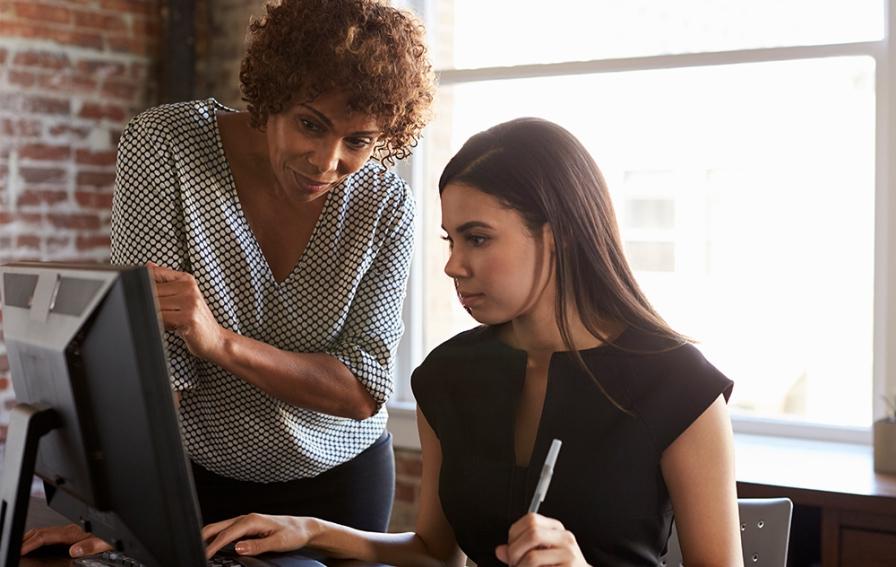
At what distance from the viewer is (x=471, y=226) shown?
1605 millimetres

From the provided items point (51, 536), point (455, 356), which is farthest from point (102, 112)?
point (51, 536)

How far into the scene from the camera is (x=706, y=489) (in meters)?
1.50

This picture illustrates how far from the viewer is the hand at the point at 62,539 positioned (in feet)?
5.00

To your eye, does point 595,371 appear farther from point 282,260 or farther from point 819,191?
point 819,191

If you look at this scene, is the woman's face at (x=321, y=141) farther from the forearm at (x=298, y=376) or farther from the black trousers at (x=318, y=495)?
the black trousers at (x=318, y=495)

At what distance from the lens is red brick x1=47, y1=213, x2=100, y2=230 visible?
3494 millimetres

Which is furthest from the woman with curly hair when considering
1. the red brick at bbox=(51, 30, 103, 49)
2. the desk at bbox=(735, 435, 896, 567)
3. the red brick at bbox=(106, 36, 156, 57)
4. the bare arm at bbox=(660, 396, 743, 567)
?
the red brick at bbox=(106, 36, 156, 57)

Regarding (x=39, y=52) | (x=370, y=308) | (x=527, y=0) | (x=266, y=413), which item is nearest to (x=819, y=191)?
(x=527, y=0)

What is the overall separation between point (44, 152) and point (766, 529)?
2584 mm

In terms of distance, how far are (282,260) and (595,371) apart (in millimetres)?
604

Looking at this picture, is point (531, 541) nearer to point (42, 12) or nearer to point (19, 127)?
point (19, 127)

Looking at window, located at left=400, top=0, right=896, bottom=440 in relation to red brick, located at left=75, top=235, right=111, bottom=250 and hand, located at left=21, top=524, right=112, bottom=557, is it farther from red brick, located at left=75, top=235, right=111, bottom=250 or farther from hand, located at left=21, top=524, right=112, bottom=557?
hand, located at left=21, top=524, right=112, bottom=557

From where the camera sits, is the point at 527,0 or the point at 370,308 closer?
the point at 370,308

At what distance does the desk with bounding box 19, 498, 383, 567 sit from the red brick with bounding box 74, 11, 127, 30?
2026 millimetres
